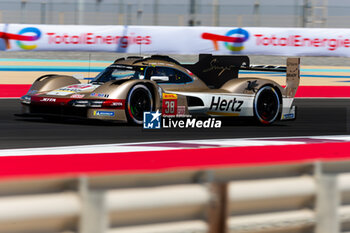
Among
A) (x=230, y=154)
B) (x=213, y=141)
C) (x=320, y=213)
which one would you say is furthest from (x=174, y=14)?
(x=320, y=213)

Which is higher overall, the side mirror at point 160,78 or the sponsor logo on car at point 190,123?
the side mirror at point 160,78

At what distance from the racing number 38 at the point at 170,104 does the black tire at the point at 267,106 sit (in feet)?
5.41

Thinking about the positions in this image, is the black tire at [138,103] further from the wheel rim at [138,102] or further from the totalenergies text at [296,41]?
the totalenergies text at [296,41]

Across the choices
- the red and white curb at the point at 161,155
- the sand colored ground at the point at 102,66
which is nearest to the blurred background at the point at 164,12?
the sand colored ground at the point at 102,66

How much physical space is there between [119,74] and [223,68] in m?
2.01

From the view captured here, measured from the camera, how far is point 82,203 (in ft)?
10.1

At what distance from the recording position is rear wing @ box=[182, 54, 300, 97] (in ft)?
36.7

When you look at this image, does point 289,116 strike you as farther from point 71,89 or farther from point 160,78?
point 71,89

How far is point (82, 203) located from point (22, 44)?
446 inches

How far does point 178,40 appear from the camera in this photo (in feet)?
42.6

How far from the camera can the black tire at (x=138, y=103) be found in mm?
9734

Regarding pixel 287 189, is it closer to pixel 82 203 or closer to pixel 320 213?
pixel 320 213

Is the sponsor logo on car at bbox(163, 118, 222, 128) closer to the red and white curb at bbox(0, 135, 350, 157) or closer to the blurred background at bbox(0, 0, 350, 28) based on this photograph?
the red and white curb at bbox(0, 135, 350, 157)

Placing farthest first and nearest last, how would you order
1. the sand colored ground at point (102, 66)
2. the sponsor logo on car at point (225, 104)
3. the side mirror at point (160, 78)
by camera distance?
the sand colored ground at point (102, 66) < the sponsor logo on car at point (225, 104) < the side mirror at point (160, 78)
